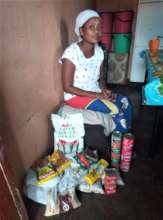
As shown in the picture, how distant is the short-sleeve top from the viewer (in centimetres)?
141

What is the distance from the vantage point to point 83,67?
4.83 feet

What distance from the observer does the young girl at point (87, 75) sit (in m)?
1.39

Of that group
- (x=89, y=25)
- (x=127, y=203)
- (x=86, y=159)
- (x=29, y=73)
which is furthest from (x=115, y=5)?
(x=127, y=203)

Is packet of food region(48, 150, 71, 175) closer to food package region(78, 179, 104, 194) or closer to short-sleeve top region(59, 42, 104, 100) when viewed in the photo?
food package region(78, 179, 104, 194)

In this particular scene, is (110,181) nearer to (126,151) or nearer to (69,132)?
(126,151)

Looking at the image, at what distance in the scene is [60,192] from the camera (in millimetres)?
1302

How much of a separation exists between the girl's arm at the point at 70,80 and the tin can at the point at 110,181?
1.85 feet

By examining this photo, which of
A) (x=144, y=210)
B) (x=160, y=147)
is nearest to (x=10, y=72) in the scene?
(x=144, y=210)

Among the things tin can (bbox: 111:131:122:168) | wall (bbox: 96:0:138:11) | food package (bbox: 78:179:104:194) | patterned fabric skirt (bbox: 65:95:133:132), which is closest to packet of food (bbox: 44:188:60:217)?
food package (bbox: 78:179:104:194)

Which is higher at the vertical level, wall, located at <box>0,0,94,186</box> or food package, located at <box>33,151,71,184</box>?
wall, located at <box>0,0,94,186</box>

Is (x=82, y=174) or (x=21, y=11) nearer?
(x=21, y=11)

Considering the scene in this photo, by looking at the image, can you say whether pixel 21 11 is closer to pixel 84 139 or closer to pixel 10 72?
pixel 10 72

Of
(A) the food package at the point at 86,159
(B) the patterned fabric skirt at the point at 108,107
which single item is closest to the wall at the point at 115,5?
(B) the patterned fabric skirt at the point at 108,107

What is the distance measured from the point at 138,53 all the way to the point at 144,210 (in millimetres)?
2501
